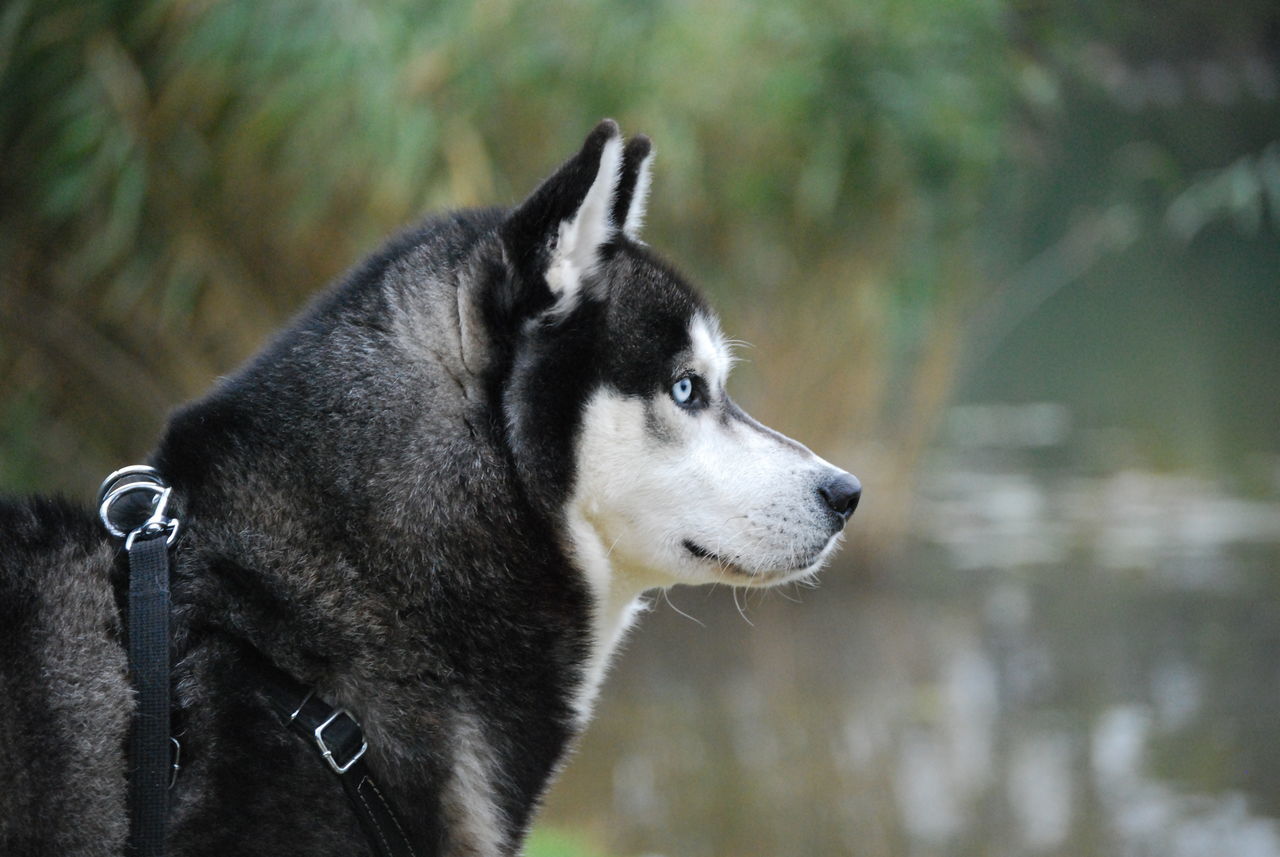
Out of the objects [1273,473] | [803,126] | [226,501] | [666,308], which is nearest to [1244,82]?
[1273,473]

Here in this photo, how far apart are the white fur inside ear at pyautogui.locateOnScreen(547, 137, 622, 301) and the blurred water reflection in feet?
10.7

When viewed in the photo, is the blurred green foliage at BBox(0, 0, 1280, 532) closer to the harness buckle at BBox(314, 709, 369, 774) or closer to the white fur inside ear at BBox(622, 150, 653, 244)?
the white fur inside ear at BBox(622, 150, 653, 244)

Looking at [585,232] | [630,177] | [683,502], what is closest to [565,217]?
[585,232]

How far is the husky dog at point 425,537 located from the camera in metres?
1.70

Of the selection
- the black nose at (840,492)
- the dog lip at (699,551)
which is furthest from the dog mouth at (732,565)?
the black nose at (840,492)

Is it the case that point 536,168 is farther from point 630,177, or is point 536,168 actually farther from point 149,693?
point 149,693

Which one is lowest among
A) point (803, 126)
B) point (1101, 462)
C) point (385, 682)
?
point (385, 682)

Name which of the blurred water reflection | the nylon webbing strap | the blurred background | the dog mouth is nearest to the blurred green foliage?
the blurred background

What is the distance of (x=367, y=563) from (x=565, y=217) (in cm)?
57

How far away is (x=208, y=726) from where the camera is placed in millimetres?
1717

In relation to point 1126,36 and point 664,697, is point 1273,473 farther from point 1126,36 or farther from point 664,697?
A: point 664,697

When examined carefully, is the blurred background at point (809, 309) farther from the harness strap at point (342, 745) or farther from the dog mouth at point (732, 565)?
the harness strap at point (342, 745)

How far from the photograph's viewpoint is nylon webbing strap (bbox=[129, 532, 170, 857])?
1.63m

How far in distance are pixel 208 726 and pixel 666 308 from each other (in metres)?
0.94
